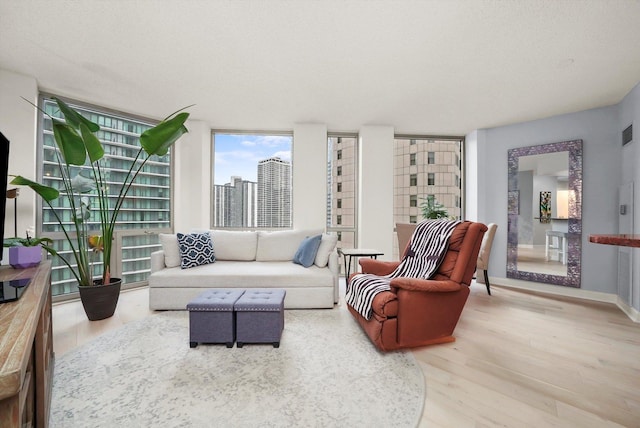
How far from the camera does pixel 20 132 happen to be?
2982 mm

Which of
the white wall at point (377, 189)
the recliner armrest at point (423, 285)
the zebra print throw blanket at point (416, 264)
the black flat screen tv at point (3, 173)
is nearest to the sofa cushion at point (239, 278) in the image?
the zebra print throw blanket at point (416, 264)

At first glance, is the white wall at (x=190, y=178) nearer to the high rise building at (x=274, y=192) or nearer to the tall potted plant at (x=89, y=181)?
the high rise building at (x=274, y=192)

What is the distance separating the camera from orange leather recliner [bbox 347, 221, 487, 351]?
219cm

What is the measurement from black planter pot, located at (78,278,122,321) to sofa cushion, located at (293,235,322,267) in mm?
1978

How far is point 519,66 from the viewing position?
2764 mm

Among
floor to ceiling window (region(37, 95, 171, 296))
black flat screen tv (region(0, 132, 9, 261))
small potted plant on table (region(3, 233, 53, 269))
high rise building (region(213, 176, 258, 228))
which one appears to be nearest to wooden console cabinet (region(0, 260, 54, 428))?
small potted plant on table (region(3, 233, 53, 269))

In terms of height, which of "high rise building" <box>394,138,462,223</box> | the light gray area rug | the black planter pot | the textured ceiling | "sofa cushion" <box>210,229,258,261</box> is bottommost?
the light gray area rug

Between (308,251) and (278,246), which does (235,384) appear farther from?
(278,246)

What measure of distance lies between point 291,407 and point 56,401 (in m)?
1.32

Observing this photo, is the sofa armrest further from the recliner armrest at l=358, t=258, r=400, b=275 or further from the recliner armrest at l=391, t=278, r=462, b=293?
the recliner armrest at l=391, t=278, r=462, b=293

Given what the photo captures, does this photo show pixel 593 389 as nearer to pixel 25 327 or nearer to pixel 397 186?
pixel 25 327

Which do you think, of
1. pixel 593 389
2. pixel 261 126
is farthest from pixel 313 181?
pixel 593 389

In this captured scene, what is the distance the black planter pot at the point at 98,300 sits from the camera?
2.86 m

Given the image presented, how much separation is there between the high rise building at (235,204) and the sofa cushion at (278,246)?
1158mm
